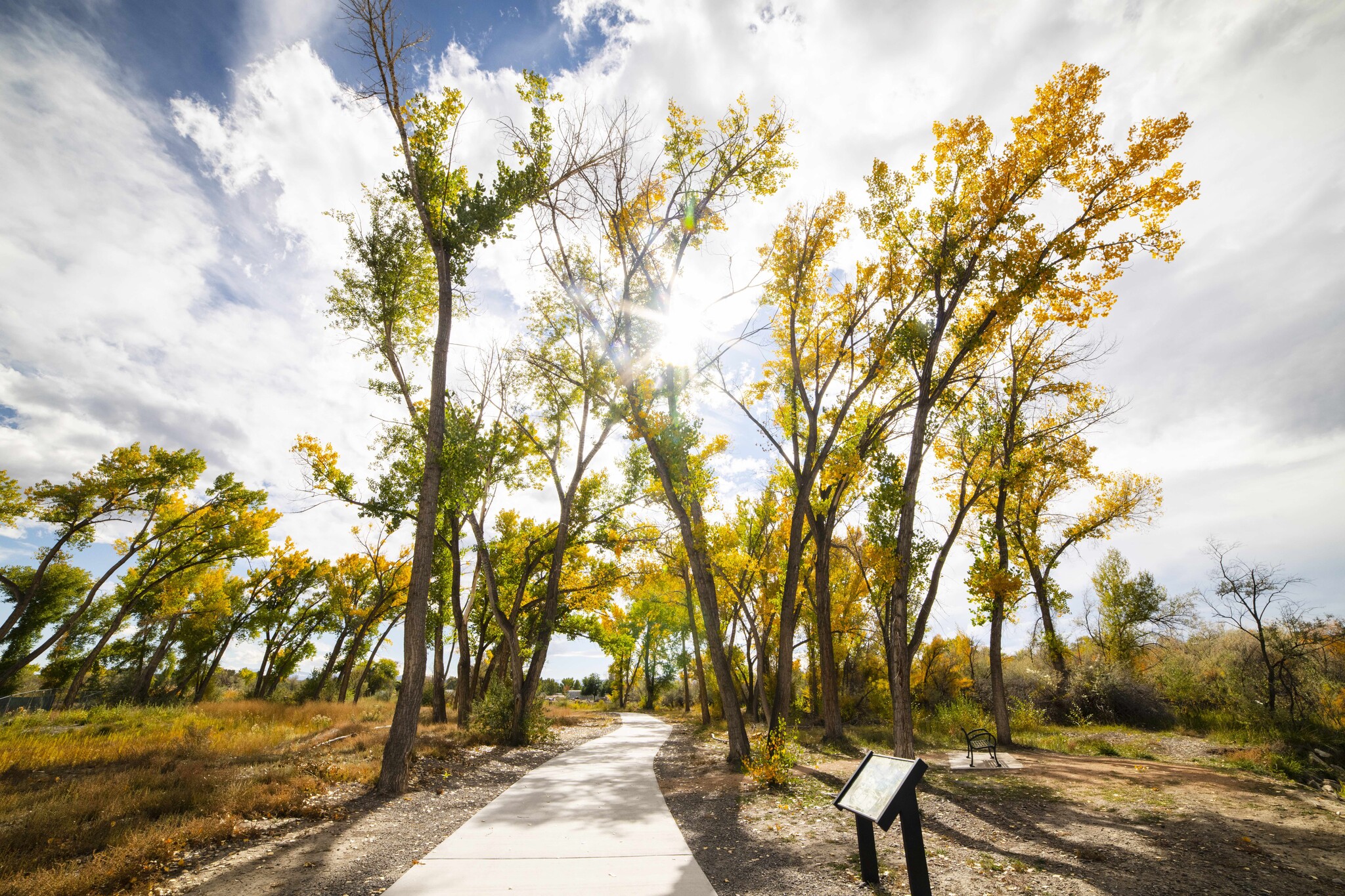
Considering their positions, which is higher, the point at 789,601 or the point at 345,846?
the point at 789,601

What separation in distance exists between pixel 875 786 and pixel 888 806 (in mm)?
495

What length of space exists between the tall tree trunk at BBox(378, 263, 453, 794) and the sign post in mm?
6432

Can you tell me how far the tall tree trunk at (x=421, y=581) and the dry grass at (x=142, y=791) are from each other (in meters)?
0.72

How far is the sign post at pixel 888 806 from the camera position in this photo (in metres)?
3.55

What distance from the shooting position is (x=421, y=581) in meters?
8.30

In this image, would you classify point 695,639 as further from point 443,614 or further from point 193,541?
point 193,541

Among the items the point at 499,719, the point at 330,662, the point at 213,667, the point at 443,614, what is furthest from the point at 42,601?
the point at 499,719

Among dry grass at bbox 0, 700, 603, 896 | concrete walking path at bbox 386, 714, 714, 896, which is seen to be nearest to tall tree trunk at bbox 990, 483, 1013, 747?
concrete walking path at bbox 386, 714, 714, 896

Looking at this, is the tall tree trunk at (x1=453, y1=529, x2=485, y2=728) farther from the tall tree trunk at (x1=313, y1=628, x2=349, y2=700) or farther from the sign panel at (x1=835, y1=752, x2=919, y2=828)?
the tall tree trunk at (x1=313, y1=628, x2=349, y2=700)

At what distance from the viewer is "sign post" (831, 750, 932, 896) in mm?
3555

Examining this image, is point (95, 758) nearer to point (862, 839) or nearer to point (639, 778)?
point (639, 778)

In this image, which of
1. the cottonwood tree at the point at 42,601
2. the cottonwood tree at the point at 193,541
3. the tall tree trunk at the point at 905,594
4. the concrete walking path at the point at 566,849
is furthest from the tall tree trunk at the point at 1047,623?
the cottonwood tree at the point at 42,601

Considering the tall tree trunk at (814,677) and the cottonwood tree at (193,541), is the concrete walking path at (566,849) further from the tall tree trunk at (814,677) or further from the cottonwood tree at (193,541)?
the cottonwood tree at (193,541)

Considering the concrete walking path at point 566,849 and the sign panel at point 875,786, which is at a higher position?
the sign panel at point 875,786
